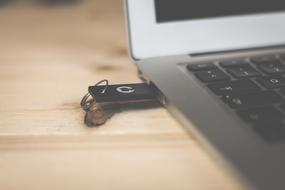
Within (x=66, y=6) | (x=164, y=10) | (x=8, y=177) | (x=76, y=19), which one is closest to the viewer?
(x=8, y=177)

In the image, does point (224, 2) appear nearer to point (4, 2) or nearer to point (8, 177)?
point (8, 177)

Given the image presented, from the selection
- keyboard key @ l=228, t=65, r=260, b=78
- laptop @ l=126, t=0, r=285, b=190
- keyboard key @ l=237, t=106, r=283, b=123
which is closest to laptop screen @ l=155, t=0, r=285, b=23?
laptop @ l=126, t=0, r=285, b=190

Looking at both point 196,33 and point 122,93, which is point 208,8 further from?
point 122,93

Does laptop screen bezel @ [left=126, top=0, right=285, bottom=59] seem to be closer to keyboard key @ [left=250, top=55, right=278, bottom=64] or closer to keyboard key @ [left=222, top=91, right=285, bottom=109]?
keyboard key @ [left=250, top=55, right=278, bottom=64]

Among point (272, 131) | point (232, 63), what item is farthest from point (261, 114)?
point (232, 63)

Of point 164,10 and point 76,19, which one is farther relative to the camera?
point 76,19

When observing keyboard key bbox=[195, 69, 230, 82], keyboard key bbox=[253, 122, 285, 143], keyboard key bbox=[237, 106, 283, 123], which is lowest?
keyboard key bbox=[253, 122, 285, 143]

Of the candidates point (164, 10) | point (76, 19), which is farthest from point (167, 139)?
point (76, 19)
